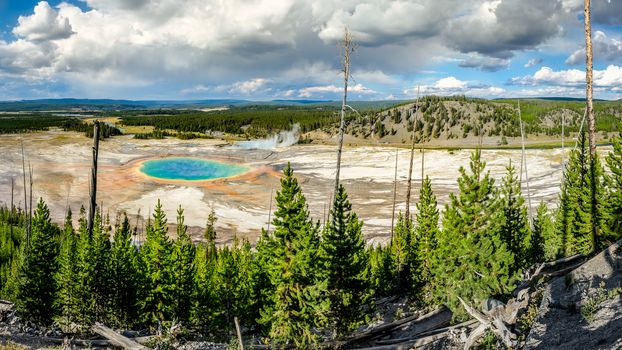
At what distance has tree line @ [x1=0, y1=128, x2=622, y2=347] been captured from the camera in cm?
1978

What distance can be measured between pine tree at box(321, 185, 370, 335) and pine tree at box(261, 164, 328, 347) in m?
1.01

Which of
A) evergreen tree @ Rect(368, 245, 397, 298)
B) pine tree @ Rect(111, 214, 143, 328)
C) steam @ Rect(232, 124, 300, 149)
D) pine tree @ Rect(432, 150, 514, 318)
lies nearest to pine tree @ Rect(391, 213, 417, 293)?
evergreen tree @ Rect(368, 245, 397, 298)

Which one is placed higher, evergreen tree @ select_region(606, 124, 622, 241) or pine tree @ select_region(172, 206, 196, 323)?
evergreen tree @ select_region(606, 124, 622, 241)

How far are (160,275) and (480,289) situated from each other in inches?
711

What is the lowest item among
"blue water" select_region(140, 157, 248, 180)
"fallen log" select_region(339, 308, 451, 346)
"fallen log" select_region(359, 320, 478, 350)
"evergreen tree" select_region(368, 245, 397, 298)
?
"evergreen tree" select_region(368, 245, 397, 298)

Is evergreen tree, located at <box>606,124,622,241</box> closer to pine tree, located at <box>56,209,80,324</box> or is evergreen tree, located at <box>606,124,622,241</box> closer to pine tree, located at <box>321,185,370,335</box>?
pine tree, located at <box>321,185,370,335</box>

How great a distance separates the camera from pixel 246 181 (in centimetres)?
8988


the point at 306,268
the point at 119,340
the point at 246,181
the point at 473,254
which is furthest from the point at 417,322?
the point at 246,181

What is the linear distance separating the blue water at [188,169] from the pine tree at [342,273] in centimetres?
7664

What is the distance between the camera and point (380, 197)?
2904 inches


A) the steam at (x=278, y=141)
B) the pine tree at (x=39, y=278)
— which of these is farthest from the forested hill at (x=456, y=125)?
the pine tree at (x=39, y=278)

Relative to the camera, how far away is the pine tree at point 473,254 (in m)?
19.3

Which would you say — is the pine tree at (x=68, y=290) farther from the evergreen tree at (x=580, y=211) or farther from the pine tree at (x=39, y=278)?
the evergreen tree at (x=580, y=211)

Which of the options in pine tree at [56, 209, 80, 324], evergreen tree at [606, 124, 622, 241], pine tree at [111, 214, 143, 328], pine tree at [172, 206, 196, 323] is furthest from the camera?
pine tree at [111, 214, 143, 328]
